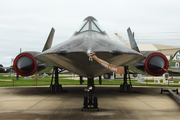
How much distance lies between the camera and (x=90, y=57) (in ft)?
11.7

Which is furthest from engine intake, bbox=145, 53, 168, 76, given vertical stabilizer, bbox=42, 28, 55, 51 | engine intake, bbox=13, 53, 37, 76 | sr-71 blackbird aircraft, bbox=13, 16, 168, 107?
engine intake, bbox=13, 53, 37, 76

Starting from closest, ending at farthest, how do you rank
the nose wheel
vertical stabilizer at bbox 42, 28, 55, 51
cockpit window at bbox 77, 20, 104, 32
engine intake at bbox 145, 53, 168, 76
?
the nose wheel
cockpit window at bbox 77, 20, 104, 32
engine intake at bbox 145, 53, 168, 76
vertical stabilizer at bbox 42, 28, 55, 51

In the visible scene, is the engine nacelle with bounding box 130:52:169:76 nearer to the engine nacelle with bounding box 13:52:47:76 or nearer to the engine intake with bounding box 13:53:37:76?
the engine nacelle with bounding box 13:52:47:76

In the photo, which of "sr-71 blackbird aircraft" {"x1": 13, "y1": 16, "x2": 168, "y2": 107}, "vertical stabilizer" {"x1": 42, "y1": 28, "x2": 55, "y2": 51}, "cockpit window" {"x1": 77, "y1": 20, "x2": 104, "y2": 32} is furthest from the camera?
"vertical stabilizer" {"x1": 42, "y1": 28, "x2": 55, "y2": 51}

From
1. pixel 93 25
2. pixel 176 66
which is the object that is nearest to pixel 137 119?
pixel 93 25

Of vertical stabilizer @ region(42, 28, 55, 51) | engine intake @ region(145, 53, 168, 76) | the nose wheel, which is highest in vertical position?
vertical stabilizer @ region(42, 28, 55, 51)

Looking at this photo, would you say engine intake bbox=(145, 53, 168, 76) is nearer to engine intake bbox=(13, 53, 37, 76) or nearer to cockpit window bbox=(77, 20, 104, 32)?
cockpit window bbox=(77, 20, 104, 32)

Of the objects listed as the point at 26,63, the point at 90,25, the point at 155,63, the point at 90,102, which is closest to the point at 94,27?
the point at 90,25

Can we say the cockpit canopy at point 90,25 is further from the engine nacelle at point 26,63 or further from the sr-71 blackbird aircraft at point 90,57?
the engine nacelle at point 26,63

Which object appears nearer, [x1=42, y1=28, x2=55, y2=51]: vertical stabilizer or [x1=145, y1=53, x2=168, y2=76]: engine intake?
[x1=145, y1=53, x2=168, y2=76]: engine intake

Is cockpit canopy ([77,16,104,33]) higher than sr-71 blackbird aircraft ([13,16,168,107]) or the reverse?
higher

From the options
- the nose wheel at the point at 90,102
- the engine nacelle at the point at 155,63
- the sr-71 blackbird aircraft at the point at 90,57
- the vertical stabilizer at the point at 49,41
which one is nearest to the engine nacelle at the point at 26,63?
the sr-71 blackbird aircraft at the point at 90,57

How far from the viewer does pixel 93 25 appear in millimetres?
6512

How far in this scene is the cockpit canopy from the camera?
6.33 m
